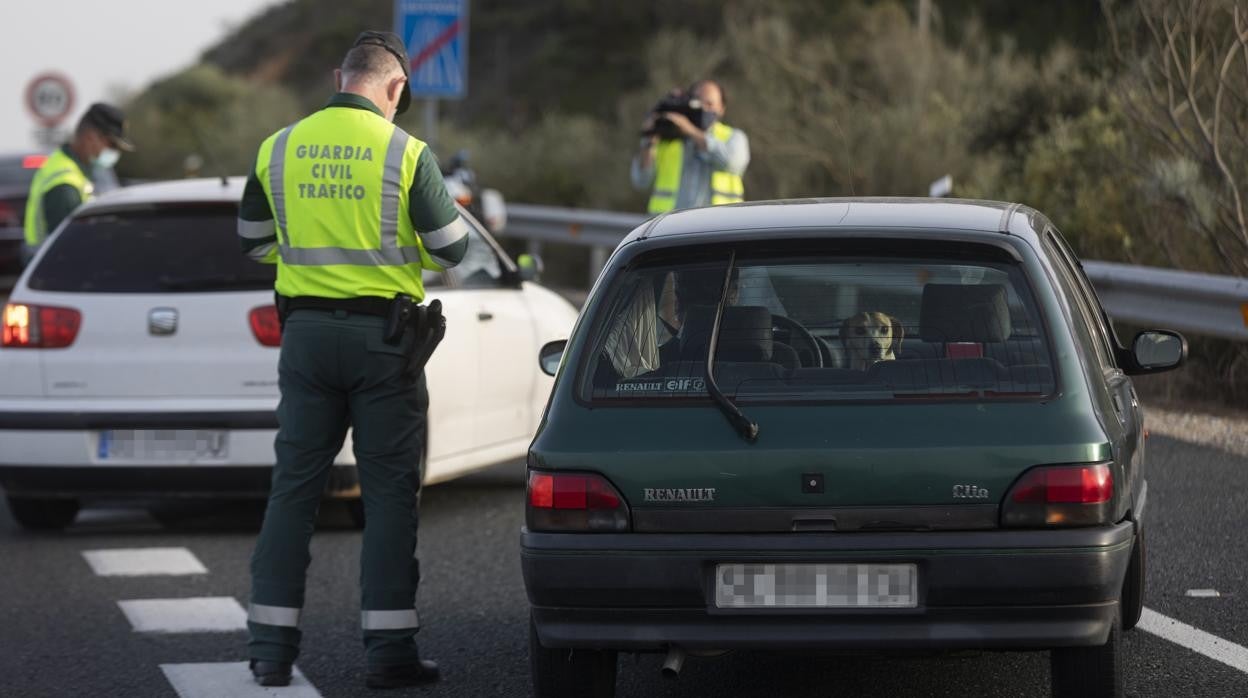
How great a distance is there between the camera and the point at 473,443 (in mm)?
9312

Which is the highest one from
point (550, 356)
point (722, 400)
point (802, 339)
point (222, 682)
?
point (802, 339)

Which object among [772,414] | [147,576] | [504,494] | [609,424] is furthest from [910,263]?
[504,494]

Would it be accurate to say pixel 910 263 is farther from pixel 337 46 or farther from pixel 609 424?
pixel 337 46

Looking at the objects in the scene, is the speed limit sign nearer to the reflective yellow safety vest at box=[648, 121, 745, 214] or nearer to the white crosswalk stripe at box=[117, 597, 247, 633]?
the reflective yellow safety vest at box=[648, 121, 745, 214]

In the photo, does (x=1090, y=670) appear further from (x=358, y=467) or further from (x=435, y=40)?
(x=435, y=40)

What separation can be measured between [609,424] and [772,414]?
40 cm

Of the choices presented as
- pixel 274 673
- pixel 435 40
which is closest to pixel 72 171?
pixel 274 673

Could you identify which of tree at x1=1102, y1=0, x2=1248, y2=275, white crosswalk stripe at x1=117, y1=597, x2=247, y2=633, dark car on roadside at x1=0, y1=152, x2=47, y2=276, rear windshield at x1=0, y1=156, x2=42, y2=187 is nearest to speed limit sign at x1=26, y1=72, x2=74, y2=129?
rear windshield at x1=0, y1=156, x2=42, y2=187

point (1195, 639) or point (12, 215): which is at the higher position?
point (1195, 639)

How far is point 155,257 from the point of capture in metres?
8.92

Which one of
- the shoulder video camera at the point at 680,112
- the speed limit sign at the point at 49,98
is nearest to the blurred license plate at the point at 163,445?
the shoulder video camera at the point at 680,112

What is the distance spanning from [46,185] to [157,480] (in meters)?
2.91

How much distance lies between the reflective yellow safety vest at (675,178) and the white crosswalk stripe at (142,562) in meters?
4.40

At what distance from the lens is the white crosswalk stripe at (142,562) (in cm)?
831
